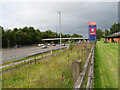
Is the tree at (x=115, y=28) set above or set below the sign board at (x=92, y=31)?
above

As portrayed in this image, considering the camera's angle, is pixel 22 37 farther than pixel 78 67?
Yes

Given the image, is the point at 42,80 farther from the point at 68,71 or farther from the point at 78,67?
the point at 78,67

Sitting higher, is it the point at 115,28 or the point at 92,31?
the point at 115,28

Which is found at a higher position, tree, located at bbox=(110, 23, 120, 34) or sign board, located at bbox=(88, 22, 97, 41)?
tree, located at bbox=(110, 23, 120, 34)

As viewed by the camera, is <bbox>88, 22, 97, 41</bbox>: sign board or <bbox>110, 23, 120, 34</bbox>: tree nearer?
<bbox>88, 22, 97, 41</bbox>: sign board

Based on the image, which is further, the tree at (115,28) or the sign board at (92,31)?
the tree at (115,28)

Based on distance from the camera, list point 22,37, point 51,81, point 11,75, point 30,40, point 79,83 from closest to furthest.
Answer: point 79,83, point 51,81, point 11,75, point 22,37, point 30,40

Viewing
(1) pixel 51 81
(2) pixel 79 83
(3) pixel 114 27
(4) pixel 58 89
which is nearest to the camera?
(2) pixel 79 83

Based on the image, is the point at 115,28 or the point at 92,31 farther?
the point at 115,28

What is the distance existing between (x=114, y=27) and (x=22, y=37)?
8703 centimetres

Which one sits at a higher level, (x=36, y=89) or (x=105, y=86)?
(x=36, y=89)

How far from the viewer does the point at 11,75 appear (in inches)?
207

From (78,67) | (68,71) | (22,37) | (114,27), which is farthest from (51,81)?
(114,27)

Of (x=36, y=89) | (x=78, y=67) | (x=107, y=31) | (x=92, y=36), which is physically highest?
(x=107, y=31)
